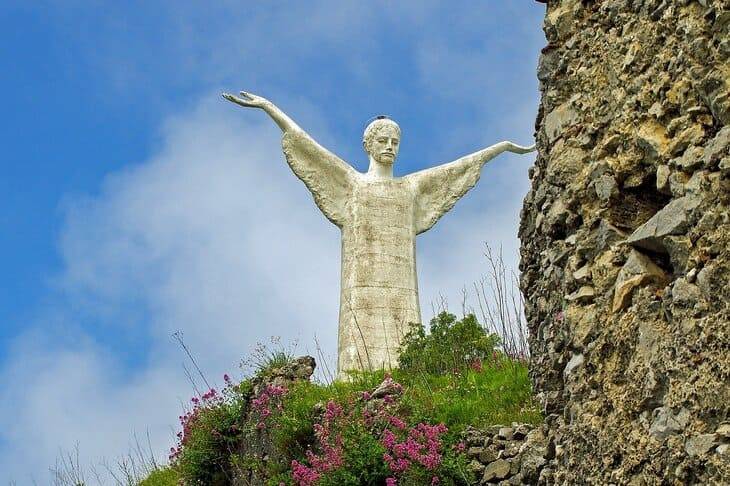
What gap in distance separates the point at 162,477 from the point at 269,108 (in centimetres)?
497

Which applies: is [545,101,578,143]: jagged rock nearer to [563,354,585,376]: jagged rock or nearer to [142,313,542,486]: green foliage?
[563,354,585,376]: jagged rock

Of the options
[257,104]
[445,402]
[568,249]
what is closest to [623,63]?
[568,249]

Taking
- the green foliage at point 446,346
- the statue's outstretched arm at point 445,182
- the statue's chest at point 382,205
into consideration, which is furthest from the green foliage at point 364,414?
the statue's outstretched arm at point 445,182

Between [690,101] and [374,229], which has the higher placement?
[374,229]

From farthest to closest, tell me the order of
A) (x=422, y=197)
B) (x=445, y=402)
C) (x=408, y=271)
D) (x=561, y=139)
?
(x=422, y=197), (x=408, y=271), (x=445, y=402), (x=561, y=139)

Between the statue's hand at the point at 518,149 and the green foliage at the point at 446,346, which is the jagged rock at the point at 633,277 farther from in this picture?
the statue's hand at the point at 518,149

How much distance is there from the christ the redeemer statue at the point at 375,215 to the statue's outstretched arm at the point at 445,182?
13mm

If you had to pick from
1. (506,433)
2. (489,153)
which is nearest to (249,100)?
(489,153)

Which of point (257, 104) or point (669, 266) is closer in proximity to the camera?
point (669, 266)

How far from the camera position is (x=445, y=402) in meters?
10.2

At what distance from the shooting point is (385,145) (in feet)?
47.7

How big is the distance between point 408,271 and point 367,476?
15.5ft

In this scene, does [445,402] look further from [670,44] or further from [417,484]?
[670,44]

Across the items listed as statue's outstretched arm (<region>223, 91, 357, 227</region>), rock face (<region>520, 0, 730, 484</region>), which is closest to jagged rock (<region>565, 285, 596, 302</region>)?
rock face (<region>520, 0, 730, 484</region>)
